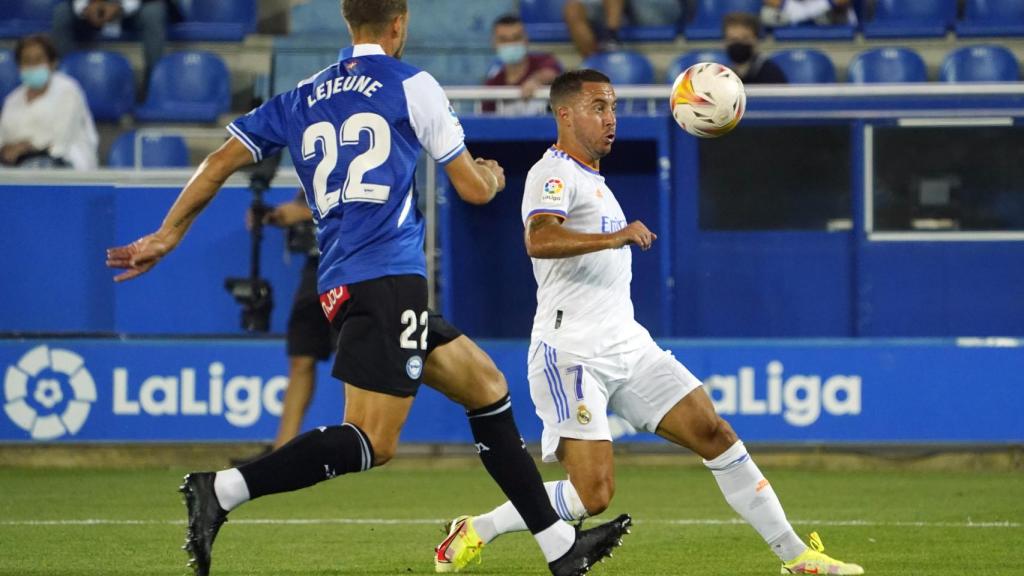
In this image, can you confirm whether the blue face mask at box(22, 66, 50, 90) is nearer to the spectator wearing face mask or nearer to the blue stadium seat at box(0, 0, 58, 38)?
the blue stadium seat at box(0, 0, 58, 38)

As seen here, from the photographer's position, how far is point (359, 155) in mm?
5648

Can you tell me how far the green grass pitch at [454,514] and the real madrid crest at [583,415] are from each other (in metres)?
0.65

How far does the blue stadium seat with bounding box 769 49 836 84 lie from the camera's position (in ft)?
46.6

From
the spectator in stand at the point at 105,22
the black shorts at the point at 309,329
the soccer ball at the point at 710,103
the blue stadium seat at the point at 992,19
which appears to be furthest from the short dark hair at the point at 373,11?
the spectator in stand at the point at 105,22

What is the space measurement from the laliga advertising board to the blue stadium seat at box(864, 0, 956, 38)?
4769mm

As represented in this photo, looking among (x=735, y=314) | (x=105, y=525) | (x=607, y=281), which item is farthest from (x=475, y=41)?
(x=607, y=281)

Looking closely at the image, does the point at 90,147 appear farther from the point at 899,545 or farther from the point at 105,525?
the point at 899,545

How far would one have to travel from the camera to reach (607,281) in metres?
6.55

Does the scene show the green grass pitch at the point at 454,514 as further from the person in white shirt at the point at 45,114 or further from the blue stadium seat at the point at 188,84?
the blue stadium seat at the point at 188,84

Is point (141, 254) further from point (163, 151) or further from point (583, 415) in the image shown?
point (163, 151)

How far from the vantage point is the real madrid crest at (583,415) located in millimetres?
6344

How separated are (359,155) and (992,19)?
413 inches

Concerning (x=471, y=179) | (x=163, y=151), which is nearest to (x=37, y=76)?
(x=163, y=151)

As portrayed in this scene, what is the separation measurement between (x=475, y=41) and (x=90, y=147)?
3800mm
